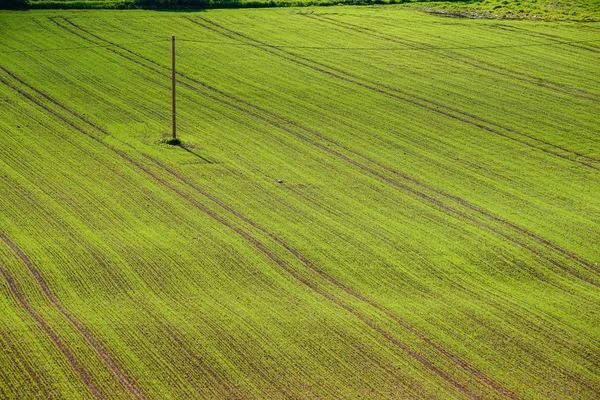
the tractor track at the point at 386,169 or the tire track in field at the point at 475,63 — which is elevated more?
the tire track in field at the point at 475,63

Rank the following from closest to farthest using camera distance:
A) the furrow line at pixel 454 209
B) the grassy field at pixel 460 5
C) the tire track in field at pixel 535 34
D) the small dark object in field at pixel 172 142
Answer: the furrow line at pixel 454 209 < the small dark object in field at pixel 172 142 < the tire track in field at pixel 535 34 < the grassy field at pixel 460 5

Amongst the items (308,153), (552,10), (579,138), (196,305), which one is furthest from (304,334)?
(552,10)

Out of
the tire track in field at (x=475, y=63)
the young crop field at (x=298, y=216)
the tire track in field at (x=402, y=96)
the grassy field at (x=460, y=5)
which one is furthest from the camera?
the grassy field at (x=460, y=5)

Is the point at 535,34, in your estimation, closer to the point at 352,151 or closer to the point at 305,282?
the point at 352,151

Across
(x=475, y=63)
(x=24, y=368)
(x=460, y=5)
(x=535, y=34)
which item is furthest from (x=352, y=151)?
(x=460, y=5)

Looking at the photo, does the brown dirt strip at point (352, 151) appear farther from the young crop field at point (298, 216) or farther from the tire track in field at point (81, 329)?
the tire track in field at point (81, 329)

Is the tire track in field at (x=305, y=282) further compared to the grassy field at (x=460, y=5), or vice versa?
the grassy field at (x=460, y=5)

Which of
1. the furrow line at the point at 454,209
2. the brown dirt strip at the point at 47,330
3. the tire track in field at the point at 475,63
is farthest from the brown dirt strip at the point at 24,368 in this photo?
the tire track in field at the point at 475,63
